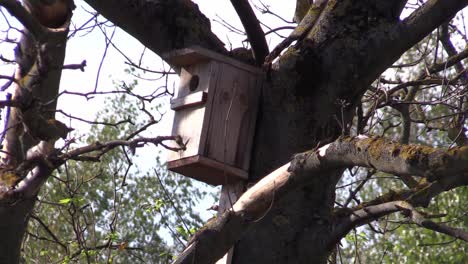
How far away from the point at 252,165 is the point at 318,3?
0.77m

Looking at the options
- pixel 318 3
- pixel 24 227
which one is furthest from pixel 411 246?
pixel 24 227

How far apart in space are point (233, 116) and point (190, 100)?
262 mm

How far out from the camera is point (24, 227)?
3188mm

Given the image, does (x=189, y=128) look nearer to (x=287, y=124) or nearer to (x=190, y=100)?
(x=190, y=100)

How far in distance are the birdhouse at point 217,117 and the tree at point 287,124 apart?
0.19 ft

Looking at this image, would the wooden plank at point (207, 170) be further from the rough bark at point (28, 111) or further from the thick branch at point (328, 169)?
the rough bark at point (28, 111)

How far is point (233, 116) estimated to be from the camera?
388 centimetres

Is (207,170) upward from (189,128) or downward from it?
downward

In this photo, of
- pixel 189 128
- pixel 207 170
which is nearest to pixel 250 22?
pixel 189 128

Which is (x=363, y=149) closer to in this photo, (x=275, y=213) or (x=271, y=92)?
(x=275, y=213)

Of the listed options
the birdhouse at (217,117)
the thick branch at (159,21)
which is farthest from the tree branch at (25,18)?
the birdhouse at (217,117)

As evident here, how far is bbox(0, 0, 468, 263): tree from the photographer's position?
291cm

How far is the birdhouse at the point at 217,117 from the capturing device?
382 cm

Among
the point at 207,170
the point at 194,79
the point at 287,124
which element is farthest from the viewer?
the point at 194,79
